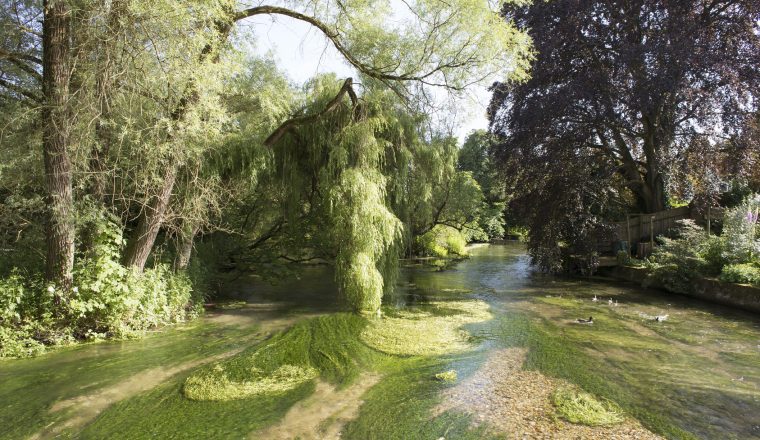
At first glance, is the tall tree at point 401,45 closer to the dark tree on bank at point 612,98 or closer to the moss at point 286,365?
the moss at point 286,365

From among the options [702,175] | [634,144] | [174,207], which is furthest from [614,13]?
[174,207]

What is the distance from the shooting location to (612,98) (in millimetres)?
15555

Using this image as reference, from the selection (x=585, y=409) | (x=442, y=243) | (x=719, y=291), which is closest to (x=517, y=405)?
(x=585, y=409)

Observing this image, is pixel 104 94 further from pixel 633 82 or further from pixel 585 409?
pixel 633 82

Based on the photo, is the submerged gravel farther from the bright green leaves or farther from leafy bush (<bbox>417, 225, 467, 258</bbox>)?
leafy bush (<bbox>417, 225, 467, 258</bbox>)

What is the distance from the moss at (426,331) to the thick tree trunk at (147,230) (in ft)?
13.4

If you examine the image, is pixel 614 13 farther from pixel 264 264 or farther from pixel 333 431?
pixel 333 431

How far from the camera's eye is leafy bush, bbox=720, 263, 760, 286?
10.5m

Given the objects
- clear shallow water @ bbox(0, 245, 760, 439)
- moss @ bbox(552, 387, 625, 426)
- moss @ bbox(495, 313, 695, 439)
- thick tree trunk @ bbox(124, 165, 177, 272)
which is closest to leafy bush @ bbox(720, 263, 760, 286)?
clear shallow water @ bbox(0, 245, 760, 439)

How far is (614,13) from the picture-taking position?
1563cm

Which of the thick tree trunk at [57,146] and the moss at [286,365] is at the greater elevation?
the thick tree trunk at [57,146]

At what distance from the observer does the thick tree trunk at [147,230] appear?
7.98m

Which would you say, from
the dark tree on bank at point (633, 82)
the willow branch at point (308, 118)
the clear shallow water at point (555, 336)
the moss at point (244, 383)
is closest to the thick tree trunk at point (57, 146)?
the clear shallow water at point (555, 336)

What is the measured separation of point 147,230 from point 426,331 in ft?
17.1
